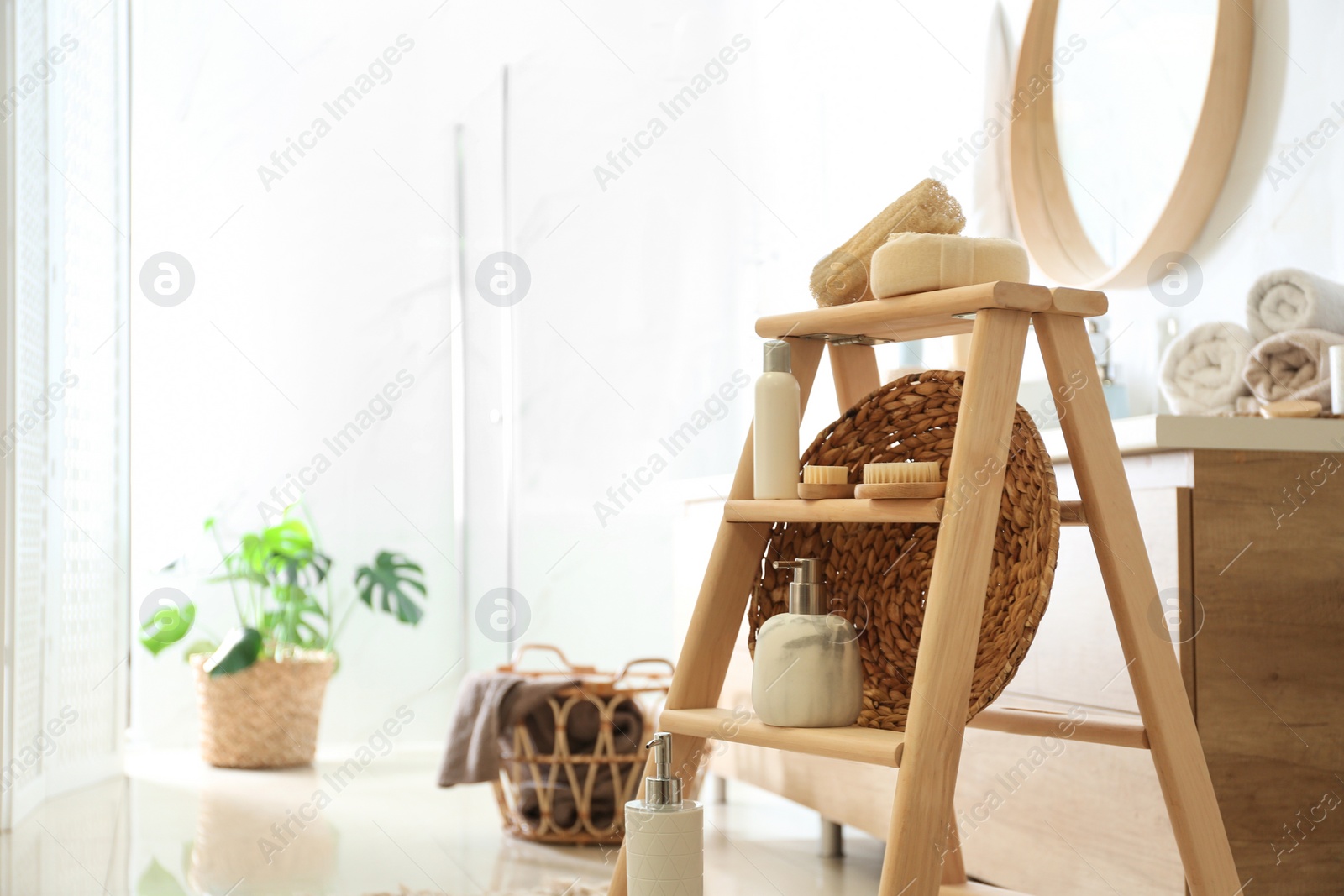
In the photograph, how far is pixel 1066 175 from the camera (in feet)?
7.10

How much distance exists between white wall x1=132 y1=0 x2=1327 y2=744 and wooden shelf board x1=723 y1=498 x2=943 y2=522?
2414 millimetres

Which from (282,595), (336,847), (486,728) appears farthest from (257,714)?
(486,728)

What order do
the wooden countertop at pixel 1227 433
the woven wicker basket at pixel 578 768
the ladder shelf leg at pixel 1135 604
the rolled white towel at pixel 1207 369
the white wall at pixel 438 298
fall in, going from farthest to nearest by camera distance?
1. the white wall at pixel 438 298
2. the woven wicker basket at pixel 578 768
3. the rolled white towel at pixel 1207 369
4. the wooden countertop at pixel 1227 433
5. the ladder shelf leg at pixel 1135 604

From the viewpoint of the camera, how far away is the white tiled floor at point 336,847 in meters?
1.99

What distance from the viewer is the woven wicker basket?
2.29 meters

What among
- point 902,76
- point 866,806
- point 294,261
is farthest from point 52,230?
point 866,806

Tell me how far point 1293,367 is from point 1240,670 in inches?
17.8

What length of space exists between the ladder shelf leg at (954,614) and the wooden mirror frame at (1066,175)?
976 mm

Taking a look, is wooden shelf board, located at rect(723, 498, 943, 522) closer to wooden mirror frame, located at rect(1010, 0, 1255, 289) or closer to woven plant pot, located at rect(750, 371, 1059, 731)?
woven plant pot, located at rect(750, 371, 1059, 731)

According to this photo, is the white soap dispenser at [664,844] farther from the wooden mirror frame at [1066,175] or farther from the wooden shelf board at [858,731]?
the wooden mirror frame at [1066,175]

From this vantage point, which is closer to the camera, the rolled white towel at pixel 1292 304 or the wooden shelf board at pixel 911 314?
the wooden shelf board at pixel 911 314

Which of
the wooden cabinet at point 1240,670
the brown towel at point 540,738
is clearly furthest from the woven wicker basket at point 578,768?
the wooden cabinet at point 1240,670

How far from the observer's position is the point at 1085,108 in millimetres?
2131

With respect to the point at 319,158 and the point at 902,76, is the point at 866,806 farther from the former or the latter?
the point at 319,158
